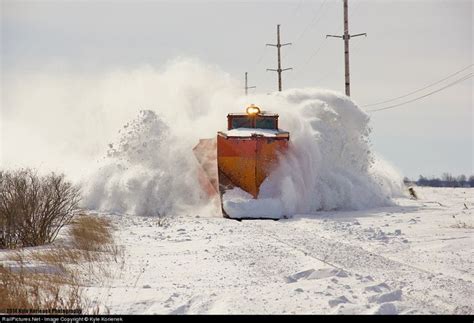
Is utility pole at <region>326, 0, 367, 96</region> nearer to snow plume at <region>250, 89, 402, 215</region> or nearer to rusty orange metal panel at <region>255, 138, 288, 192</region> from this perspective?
snow plume at <region>250, 89, 402, 215</region>

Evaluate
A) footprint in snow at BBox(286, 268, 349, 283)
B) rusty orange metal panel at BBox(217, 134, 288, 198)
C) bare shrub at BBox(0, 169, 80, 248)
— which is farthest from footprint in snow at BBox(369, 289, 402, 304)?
rusty orange metal panel at BBox(217, 134, 288, 198)

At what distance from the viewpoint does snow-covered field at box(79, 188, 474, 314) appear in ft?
18.3

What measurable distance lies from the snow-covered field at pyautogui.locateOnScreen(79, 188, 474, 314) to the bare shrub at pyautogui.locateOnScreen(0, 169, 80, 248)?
4.87 ft

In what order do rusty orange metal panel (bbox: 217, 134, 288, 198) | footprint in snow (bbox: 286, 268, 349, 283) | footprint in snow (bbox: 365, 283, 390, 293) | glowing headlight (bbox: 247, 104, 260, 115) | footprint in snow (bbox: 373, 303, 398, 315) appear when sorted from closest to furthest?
footprint in snow (bbox: 373, 303, 398, 315) < footprint in snow (bbox: 365, 283, 390, 293) < footprint in snow (bbox: 286, 268, 349, 283) < rusty orange metal panel (bbox: 217, 134, 288, 198) < glowing headlight (bbox: 247, 104, 260, 115)

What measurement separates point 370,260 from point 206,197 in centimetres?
1025

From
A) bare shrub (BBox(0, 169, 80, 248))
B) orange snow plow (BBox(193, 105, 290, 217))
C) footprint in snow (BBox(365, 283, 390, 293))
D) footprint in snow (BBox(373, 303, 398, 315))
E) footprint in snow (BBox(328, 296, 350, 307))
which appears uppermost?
orange snow plow (BBox(193, 105, 290, 217))

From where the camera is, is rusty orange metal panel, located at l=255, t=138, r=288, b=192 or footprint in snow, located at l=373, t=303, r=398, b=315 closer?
footprint in snow, located at l=373, t=303, r=398, b=315

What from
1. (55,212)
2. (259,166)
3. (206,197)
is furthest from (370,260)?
(206,197)

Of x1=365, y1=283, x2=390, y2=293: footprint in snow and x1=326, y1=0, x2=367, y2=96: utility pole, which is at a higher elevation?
x1=326, y1=0, x2=367, y2=96: utility pole

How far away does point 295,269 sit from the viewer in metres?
7.36

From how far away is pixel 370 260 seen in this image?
8.20 m

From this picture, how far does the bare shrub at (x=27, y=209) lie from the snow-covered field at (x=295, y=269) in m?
1.48

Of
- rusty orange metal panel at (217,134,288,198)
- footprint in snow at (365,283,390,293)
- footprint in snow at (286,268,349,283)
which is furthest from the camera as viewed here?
rusty orange metal panel at (217,134,288,198)

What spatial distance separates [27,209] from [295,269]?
612cm
